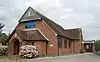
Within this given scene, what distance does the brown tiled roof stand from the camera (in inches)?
1311

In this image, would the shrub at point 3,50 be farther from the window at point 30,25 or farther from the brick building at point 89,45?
the brick building at point 89,45

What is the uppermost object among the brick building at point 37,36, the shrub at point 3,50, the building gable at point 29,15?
the building gable at point 29,15

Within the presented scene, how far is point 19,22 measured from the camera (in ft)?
136

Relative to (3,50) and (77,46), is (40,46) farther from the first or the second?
(77,46)

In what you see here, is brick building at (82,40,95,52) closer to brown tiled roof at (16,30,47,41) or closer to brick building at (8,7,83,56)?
brick building at (8,7,83,56)

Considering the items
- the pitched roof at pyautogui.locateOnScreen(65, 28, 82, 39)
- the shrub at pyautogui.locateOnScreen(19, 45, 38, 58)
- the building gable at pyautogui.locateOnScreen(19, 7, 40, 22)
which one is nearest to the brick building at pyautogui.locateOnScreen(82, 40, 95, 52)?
the pitched roof at pyautogui.locateOnScreen(65, 28, 82, 39)

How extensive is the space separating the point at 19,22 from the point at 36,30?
4.99 m

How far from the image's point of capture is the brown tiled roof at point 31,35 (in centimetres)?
3330

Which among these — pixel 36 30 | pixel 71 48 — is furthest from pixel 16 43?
pixel 71 48

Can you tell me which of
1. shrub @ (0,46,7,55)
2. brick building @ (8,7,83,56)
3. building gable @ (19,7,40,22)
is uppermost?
building gable @ (19,7,40,22)

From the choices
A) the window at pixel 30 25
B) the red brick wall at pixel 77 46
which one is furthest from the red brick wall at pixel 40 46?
the red brick wall at pixel 77 46

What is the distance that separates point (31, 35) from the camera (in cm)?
3584

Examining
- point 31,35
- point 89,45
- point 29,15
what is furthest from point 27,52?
point 89,45

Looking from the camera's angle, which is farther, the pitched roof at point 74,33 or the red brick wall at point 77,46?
the pitched roof at point 74,33
